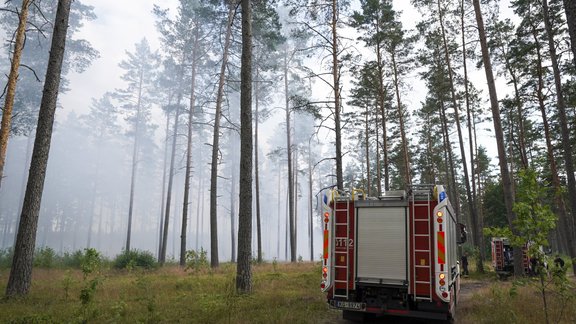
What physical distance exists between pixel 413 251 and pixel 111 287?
999cm

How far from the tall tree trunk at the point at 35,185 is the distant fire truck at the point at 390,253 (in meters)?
7.86

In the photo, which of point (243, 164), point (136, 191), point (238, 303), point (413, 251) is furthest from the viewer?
point (136, 191)

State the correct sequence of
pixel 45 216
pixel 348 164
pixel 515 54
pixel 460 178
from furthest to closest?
pixel 45 216 → pixel 348 164 → pixel 460 178 → pixel 515 54

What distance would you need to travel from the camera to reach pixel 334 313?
27.9 feet

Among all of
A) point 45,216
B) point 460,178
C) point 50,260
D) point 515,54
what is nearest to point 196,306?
point 50,260

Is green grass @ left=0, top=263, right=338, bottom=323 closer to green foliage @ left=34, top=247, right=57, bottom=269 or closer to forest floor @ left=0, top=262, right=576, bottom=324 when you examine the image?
forest floor @ left=0, top=262, right=576, bottom=324

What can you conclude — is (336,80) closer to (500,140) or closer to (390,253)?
(500,140)

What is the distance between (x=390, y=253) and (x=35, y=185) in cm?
935

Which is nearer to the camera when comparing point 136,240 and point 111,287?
point 111,287

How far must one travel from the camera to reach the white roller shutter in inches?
267

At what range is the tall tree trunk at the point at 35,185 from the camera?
855cm

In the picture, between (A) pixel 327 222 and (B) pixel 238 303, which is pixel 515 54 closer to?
(A) pixel 327 222

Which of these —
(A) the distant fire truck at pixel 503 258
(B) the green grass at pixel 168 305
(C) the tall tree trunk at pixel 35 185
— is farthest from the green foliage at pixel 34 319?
(A) the distant fire truck at pixel 503 258

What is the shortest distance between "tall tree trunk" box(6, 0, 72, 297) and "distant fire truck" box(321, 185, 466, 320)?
7.86 meters
